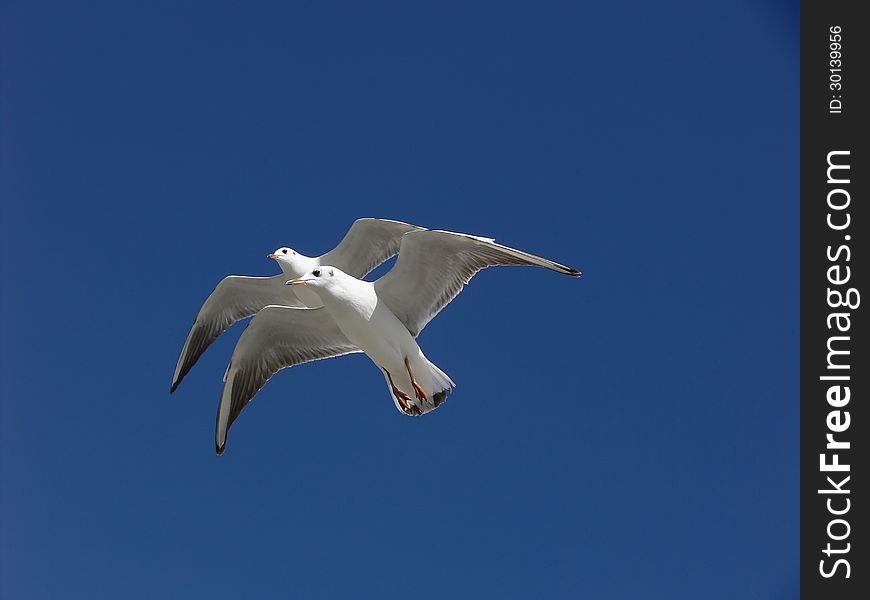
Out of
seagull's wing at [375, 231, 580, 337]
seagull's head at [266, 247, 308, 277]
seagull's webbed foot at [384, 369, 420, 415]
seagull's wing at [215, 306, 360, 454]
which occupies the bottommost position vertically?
seagull's webbed foot at [384, 369, 420, 415]

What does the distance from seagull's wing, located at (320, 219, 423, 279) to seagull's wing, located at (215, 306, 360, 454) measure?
2.71 feet

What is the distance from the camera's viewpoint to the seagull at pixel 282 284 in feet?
37.5

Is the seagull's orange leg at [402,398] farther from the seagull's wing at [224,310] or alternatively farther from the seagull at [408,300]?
the seagull's wing at [224,310]

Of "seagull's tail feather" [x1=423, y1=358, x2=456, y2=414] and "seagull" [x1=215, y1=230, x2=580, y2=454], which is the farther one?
"seagull's tail feather" [x1=423, y1=358, x2=456, y2=414]

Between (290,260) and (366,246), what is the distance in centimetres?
86

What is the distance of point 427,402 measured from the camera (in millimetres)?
10188

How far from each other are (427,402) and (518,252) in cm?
176

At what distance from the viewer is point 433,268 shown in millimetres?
10117

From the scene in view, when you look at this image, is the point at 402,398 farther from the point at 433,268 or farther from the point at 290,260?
the point at 290,260

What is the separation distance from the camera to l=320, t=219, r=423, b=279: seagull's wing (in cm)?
1130

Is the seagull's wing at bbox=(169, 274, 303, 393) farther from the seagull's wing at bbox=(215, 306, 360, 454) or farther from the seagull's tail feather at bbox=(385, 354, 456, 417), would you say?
the seagull's tail feather at bbox=(385, 354, 456, 417)

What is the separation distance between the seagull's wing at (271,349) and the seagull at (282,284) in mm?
409

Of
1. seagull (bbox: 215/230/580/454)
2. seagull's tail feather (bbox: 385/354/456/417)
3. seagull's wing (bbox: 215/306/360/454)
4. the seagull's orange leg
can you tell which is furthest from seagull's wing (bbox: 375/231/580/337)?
seagull's wing (bbox: 215/306/360/454)
